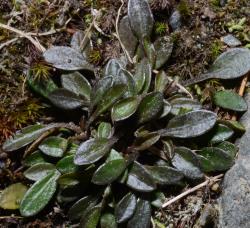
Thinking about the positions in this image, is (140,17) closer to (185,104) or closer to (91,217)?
(185,104)

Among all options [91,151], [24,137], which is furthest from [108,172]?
[24,137]

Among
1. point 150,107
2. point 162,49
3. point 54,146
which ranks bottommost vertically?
point 54,146

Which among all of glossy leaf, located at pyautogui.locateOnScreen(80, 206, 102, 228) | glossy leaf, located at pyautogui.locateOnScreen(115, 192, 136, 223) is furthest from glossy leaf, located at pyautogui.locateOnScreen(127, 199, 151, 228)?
glossy leaf, located at pyautogui.locateOnScreen(80, 206, 102, 228)

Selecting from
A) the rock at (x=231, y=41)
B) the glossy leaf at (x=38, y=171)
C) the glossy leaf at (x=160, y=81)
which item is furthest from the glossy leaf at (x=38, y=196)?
the rock at (x=231, y=41)

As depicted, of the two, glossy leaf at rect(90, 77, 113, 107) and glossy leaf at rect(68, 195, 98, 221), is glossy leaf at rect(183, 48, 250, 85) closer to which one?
glossy leaf at rect(90, 77, 113, 107)

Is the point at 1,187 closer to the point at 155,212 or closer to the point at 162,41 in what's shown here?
the point at 155,212
